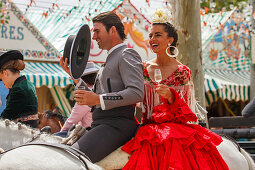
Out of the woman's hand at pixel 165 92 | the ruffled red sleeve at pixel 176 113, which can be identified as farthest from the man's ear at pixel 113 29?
the ruffled red sleeve at pixel 176 113

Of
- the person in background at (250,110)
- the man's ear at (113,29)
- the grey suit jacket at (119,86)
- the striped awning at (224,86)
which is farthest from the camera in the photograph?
the striped awning at (224,86)

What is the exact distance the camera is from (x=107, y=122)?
9.64 feet

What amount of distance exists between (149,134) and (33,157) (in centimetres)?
99

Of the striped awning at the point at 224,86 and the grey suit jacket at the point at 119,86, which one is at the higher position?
the grey suit jacket at the point at 119,86

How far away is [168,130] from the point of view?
3.01m

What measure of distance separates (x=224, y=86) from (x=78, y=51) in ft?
40.2

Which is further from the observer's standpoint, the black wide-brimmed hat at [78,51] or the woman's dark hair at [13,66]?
the woman's dark hair at [13,66]

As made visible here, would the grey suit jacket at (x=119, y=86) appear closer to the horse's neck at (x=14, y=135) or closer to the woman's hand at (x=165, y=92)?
the woman's hand at (x=165, y=92)

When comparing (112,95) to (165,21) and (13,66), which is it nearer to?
(165,21)

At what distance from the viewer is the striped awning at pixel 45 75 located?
1034 cm

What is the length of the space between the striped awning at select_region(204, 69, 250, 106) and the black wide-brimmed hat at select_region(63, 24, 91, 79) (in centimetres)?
1128

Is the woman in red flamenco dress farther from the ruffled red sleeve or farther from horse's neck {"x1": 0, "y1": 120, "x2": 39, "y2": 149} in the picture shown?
horse's neck {"x1": 0, "y1": 120, "x2": 39, "y2": 149}

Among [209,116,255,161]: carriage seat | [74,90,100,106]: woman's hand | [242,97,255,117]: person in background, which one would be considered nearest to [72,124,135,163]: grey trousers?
[74,90,100,106]: woman's hand

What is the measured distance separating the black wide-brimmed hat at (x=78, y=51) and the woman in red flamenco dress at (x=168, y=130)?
2.02 feet
